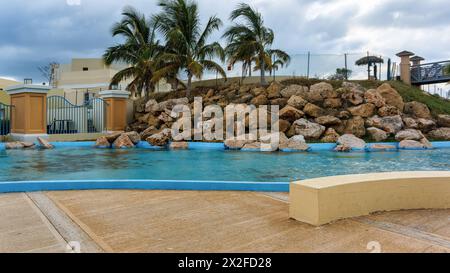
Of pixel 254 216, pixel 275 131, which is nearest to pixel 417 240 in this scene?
pixel 254 216

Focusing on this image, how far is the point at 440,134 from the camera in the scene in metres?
15.3

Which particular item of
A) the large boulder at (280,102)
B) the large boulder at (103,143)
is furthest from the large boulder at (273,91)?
the large boulder at (103,143)

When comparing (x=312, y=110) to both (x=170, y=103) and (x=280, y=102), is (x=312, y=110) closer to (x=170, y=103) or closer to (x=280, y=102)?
(x=280, y=102)

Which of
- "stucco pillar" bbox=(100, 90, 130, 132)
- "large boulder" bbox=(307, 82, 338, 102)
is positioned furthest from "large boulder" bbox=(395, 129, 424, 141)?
"stucco pillar" bbox=(100, 90, 130, 132)

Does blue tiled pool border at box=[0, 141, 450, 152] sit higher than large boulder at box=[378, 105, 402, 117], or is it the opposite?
large boulder at box=[378, 105, 402, 117]

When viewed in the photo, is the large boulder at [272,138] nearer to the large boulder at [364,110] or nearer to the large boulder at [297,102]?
the large boulder at [297,102]

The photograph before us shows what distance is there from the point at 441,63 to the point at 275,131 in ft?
47.3

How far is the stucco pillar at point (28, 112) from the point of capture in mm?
→ 13945

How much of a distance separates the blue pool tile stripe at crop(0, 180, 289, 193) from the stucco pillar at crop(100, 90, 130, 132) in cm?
1238

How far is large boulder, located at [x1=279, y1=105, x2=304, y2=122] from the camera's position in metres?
15.1

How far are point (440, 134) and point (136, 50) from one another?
16214mm

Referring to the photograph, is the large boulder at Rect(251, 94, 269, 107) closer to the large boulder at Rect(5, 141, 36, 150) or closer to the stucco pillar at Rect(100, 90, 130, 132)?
the stucco pillar at Rect(100, 90, 130, 132)

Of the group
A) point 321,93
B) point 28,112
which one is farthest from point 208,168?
point 321,93

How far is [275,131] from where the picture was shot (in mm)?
14727
